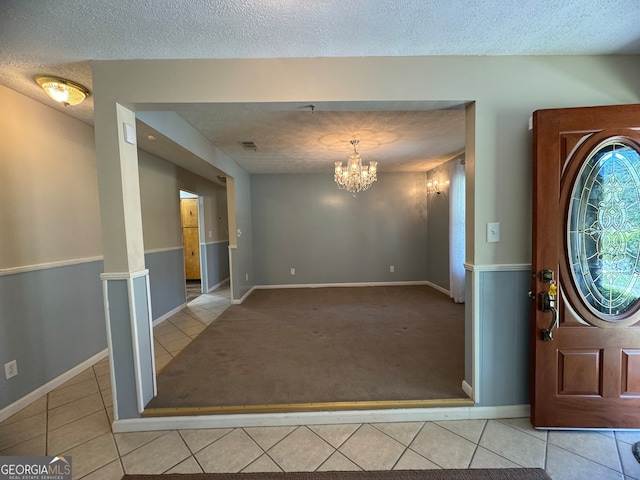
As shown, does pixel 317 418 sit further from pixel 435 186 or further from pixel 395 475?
pixel 435 186

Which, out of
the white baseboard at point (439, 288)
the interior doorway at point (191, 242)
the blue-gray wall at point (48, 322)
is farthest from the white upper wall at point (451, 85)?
the interior doorway at point (191, 242)

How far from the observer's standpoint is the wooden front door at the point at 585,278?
4.98 ft

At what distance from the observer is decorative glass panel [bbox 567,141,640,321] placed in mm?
1532

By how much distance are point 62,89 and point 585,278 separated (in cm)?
377

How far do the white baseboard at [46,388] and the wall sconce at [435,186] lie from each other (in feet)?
17.5

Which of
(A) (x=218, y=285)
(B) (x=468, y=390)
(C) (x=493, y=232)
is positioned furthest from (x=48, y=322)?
(A) (x=218, y=285)

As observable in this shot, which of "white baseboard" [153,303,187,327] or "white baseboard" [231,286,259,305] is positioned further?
"white baseboard" [231,286,259,305]

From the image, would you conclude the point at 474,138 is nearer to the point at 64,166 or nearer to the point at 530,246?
the point at 530,246

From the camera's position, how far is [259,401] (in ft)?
5.94

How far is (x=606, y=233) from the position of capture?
1.56 metres

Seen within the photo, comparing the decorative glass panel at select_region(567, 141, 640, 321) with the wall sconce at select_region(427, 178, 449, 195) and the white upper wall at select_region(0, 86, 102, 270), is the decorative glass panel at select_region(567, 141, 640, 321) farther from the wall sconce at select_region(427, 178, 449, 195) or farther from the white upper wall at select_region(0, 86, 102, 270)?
the white upper wall at select_region(0, 86, 102, 270)

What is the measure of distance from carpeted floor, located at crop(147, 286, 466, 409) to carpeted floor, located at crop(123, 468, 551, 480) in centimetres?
45

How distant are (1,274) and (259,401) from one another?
2111 millimetres

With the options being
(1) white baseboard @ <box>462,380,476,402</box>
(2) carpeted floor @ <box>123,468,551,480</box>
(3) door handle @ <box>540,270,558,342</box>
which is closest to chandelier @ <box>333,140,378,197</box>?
(3) door handle @ <box>540,270,558,342</box>
